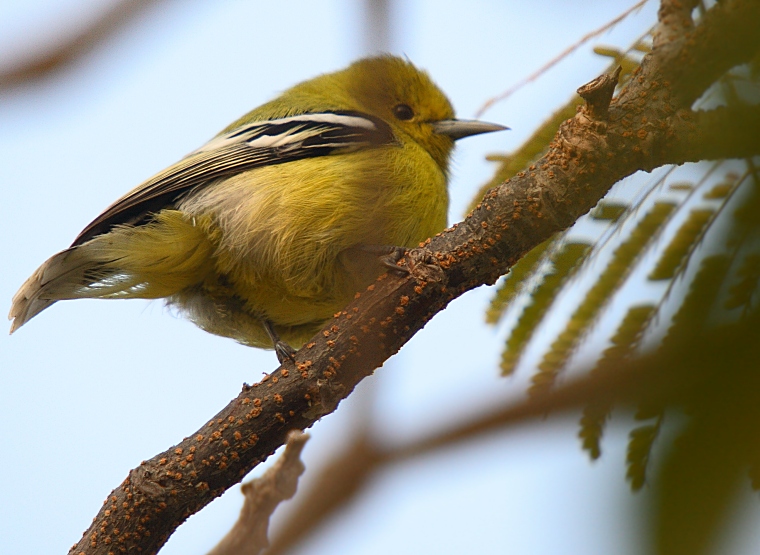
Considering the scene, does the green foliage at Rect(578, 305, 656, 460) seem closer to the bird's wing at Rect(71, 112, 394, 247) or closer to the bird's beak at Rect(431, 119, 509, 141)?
the bird's wing at Rect(71, 112, 394, 247)

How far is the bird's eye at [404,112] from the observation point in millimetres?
4430

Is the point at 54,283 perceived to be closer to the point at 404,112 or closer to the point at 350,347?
the point at 350,347

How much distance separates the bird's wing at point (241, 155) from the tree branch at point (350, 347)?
3.42ft

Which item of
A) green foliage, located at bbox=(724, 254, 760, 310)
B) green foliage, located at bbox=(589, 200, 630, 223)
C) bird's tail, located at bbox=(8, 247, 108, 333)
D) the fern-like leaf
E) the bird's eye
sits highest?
bird's tail, located at bbox=(8, 247, 108, 333)

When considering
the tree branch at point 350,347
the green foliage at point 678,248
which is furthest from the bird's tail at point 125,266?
the green foliage at point 678,248

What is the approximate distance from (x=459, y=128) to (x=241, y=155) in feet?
4.11

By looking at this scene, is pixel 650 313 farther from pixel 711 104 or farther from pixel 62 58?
pixel 62 58

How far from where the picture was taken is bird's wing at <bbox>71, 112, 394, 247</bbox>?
3.72 meters

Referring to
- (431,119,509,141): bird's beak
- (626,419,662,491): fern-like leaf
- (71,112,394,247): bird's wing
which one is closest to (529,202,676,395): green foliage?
(626,419,662,491): fern-like leaf

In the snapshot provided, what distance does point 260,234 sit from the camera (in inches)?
141

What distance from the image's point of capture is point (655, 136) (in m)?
2.26

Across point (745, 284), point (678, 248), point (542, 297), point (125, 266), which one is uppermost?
point (125, 266)

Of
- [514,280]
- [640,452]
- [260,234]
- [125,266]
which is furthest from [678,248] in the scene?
[125,266]

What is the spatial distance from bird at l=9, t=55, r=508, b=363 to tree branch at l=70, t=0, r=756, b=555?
0.55 m
